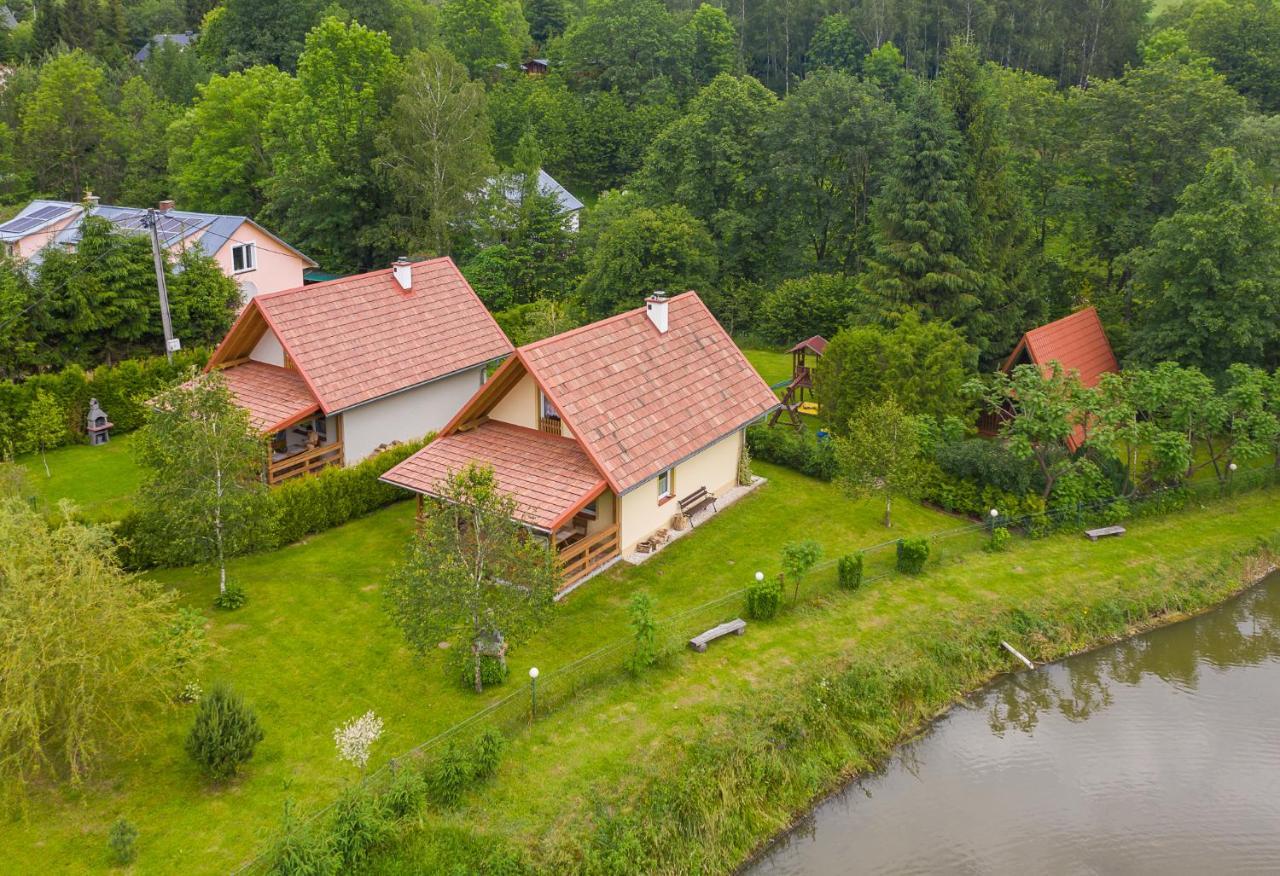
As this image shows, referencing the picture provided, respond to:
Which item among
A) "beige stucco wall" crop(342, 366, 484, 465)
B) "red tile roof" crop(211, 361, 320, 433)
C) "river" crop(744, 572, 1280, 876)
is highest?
"red tile roof" crop(211, 361, 320, 433)

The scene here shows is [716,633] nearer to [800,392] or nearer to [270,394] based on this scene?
[270,394]

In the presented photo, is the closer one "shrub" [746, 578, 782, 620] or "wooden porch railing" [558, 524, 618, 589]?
"shrub" [746, 578, 782, 620]

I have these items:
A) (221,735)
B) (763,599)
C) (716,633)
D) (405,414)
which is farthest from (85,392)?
(763,599)

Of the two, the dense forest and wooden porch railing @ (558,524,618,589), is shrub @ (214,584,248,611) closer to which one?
wooden porch railing @ (558,524,618,589)

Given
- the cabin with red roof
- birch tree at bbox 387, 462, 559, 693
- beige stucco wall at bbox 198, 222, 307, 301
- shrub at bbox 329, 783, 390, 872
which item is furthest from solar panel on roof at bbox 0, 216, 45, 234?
the cabin with red roof

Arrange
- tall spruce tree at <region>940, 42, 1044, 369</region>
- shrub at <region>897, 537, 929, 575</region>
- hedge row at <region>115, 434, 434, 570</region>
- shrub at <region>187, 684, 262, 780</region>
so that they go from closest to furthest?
shrub at <region>187, 684, 262, 780</region> → hedge row at <region>115, 434, 434, 570</region> → shrub at <region>897, 537, 929, 575</region> → tall spruce tree at <region>940, 42, 1044, 369</region>

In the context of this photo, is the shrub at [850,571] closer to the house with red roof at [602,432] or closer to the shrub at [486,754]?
the house with red roof at [602,432]

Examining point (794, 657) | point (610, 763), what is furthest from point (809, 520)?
point (610, 763)
